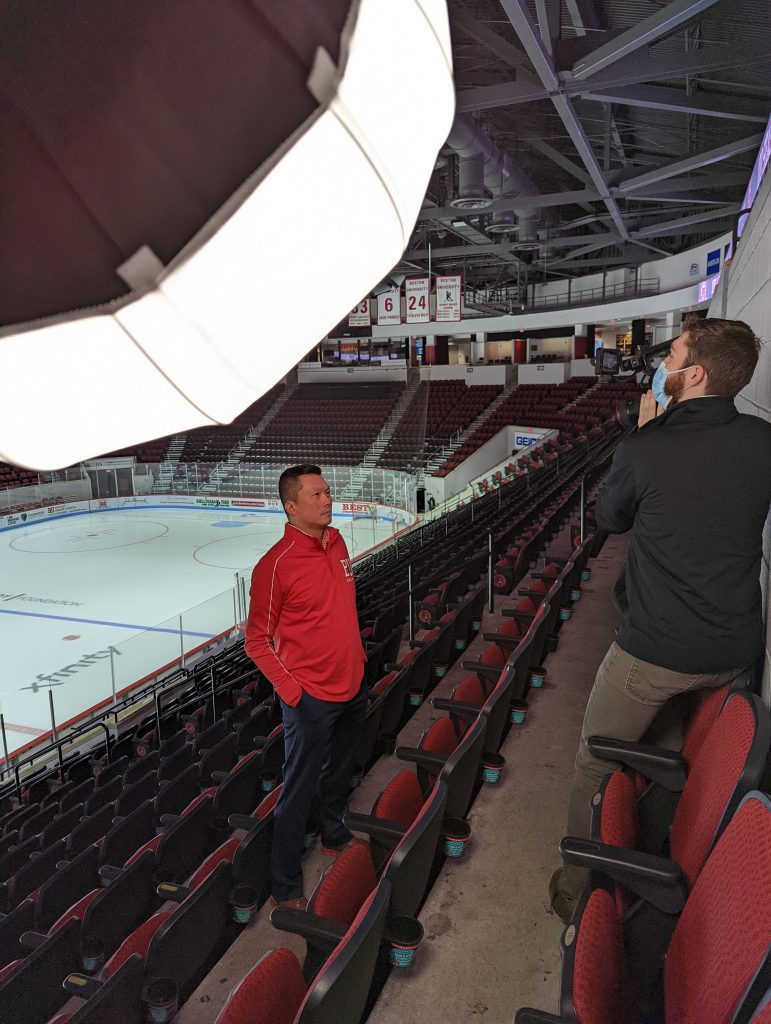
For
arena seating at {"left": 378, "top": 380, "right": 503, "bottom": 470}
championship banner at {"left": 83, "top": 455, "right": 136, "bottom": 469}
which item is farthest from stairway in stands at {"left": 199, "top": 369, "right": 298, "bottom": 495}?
arena seating at {"left": 378, "top": 380, "right": 503, "bottom": 470}

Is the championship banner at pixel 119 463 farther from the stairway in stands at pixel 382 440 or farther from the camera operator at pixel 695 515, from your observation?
the camera operator at pixel 695 515

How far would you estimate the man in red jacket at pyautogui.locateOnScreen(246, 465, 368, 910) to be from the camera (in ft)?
6.52

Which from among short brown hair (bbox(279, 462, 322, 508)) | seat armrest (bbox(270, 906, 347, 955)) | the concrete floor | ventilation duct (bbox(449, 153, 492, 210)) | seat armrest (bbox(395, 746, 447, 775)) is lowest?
the concrete floor

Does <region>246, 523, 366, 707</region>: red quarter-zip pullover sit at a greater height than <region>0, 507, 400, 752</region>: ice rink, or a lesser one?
greater

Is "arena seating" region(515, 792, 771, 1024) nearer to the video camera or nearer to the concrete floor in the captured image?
the concrete floor

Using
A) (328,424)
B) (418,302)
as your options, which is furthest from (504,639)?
(328,424)

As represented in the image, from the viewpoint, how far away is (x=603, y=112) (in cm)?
1045

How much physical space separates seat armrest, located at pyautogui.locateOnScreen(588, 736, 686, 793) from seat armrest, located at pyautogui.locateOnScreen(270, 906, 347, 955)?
0.74 meters

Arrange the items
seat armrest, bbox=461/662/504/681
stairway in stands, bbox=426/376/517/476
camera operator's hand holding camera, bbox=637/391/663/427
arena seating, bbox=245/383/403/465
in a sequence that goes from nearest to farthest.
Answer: camera operator's hand holding camera, bbox=637/391/663/427, seat armrest, bbox=461/662/504/681, stairway in stands, bbox=426/376/517/476, arena seating, bbox=245/383/403/465

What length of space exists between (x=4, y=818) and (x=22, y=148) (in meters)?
5.22

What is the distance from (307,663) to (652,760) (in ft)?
3.34

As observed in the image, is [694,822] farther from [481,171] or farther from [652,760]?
[481,171]

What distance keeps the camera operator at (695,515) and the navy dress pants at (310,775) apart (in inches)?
37.2

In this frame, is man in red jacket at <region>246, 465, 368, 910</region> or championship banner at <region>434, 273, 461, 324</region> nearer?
man in red jacket at <region>246, 465, 368, 910</region>
